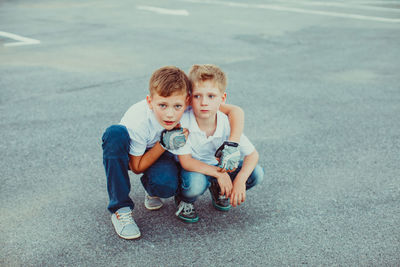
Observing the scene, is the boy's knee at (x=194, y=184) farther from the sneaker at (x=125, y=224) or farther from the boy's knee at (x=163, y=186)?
the sneaker at (x=125, y=224)

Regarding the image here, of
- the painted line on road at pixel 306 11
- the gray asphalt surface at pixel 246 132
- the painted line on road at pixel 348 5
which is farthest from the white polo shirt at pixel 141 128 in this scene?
the painted line on road at pixel 348 5

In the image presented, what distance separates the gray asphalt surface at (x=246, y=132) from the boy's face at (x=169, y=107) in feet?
2.55

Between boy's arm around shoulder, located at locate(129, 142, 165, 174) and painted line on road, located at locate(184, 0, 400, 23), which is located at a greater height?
boy's arm around shoulder, located at locate(129, 142, 165, 174)

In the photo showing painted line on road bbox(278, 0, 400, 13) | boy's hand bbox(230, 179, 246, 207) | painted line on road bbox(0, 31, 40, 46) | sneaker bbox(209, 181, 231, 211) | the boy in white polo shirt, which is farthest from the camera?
painted line on road bbox(278, 0, 400, 13)

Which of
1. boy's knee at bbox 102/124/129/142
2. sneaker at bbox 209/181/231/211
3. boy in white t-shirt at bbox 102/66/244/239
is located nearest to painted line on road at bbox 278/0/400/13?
sneaker at bbox 209/181/231/211

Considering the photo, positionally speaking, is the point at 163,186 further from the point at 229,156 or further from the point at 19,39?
the point at 19,39

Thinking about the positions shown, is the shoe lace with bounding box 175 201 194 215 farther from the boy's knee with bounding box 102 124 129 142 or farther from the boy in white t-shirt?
the boy's knee with bounding box 102 124 129 142

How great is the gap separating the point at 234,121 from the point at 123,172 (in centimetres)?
80

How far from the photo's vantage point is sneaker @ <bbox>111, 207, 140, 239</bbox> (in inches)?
108

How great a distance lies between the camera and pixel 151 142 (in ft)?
9.21

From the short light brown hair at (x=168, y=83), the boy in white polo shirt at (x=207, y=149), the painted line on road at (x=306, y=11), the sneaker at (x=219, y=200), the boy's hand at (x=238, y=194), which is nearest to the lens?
the short light brown hair at (x=168, y=83)

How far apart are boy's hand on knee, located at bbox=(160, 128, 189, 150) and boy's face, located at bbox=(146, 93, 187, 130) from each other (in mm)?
58

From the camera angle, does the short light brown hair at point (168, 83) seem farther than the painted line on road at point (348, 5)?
No

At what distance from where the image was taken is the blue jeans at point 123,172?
2.61 metres
